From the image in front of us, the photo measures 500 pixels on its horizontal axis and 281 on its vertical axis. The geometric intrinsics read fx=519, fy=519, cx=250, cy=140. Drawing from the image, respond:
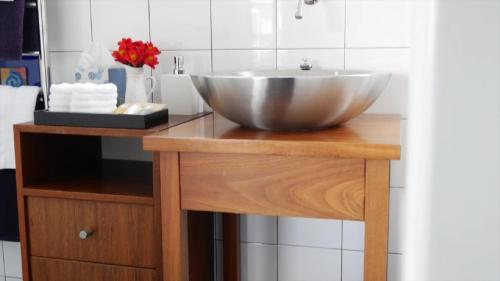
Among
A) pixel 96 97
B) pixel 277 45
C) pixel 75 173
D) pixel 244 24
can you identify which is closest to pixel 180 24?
pixel 244 24

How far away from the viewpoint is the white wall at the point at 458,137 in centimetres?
21

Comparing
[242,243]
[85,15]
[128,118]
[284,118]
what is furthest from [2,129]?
[284,118]

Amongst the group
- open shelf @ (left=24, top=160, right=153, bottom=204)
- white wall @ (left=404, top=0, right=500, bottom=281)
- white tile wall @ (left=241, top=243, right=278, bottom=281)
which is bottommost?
white tile wall @ (left=241, top=243, right=278, bottom=281)

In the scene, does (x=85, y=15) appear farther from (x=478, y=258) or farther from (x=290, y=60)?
(x=478, y=258)

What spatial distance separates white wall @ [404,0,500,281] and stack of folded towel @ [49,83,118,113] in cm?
117

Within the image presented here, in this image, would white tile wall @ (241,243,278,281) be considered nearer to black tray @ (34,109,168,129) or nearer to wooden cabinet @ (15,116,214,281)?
wooden cabinet @ (15,116,214,281)

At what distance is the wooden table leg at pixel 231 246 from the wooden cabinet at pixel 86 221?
0.17 meters

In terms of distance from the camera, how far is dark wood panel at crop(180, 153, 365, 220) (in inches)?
38.6

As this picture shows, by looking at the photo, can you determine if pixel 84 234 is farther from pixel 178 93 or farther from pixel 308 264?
pixel 308 264

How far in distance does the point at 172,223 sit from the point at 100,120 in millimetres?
344

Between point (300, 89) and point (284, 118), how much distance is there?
7cm

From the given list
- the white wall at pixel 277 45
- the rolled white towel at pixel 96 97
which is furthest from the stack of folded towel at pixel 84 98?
the white wall at pixel 277 45

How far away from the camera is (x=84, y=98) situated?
1293mm

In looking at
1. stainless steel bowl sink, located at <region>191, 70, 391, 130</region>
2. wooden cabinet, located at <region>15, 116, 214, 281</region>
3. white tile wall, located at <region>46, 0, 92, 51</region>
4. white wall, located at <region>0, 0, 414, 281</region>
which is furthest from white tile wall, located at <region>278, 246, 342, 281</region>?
white tile wall, located at <region>46, 0, 92, 51</region>
